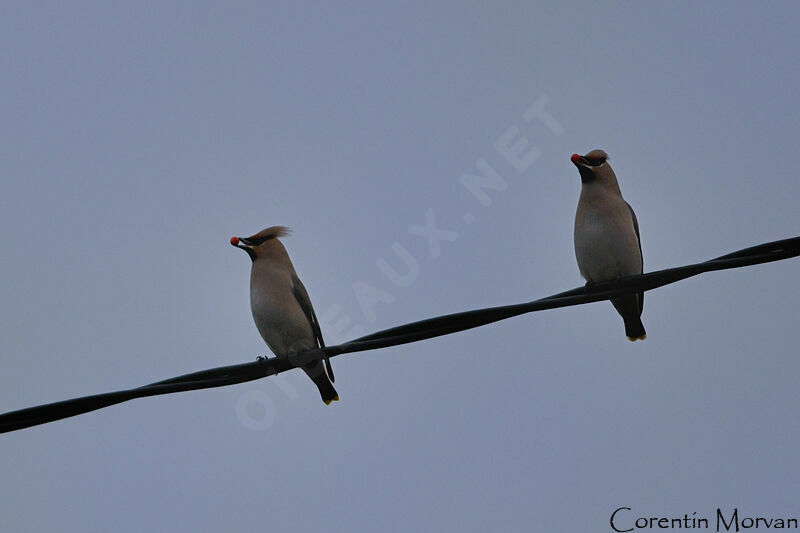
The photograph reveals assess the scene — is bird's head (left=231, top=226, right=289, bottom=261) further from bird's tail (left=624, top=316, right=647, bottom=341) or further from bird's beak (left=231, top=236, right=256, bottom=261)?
bird's tail (left=624, top=316, right=647, bottom=341)

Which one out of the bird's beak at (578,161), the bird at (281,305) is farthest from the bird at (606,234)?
the bird at (281,305)

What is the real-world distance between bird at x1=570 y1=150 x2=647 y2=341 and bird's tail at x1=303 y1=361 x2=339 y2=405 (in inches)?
78.7

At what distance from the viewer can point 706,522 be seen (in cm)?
838

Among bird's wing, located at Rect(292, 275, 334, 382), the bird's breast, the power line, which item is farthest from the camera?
bird's wing, located at Rect(292, 275, 334, 382)

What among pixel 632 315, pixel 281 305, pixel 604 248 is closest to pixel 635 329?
pixel 632 315

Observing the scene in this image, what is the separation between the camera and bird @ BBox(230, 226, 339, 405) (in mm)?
7527

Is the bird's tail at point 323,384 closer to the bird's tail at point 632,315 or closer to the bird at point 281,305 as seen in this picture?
the bird at point 281,305

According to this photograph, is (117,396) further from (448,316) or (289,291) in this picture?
(289,291)

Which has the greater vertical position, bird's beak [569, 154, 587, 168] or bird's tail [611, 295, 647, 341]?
bird's beak [569, 154, 587, 168]

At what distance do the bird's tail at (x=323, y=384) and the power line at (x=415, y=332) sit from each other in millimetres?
2723

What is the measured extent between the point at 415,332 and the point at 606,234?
2.73 metres

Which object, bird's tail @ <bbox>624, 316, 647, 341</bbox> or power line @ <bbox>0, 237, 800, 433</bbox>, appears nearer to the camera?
power line @ <bbox>0, 237, 800, 433</bbox>

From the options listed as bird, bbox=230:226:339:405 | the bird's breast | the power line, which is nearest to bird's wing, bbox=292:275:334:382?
bird, bbox=230:226:339:405

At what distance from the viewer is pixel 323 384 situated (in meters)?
7.86
